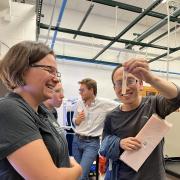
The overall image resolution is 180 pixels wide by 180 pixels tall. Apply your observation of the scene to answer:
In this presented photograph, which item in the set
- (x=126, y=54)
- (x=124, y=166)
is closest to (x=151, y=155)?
(x=124, y=166)

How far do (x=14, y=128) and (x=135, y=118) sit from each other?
0.69 m

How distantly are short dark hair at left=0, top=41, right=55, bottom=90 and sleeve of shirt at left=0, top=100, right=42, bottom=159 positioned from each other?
0.13 meters

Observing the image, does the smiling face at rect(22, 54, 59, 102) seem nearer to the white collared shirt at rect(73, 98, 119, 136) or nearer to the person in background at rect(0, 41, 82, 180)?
the person in background at rect(0, 41, 82, 180)

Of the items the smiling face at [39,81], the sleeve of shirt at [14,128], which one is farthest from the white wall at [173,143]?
the sleeve of shirt at [14,128]

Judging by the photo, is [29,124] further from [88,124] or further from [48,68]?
[88,124]

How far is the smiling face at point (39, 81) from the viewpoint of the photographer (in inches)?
30.7

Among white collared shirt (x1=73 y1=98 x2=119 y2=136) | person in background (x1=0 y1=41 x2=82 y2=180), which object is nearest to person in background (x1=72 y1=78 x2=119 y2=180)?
white collared shirt (x1=73 y1=98 x2=119 y2=136)

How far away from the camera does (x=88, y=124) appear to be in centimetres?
269

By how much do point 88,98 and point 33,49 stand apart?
198 cm

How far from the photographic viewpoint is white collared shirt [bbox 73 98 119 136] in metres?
2.64

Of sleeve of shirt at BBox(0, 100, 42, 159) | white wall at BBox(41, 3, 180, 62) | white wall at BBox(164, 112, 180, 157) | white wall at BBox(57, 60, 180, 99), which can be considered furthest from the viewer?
white wall at BBox(57, 60, 180, 99)

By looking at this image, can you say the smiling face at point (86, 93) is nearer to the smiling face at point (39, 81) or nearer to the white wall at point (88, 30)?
the smiling face at point (39, 81)

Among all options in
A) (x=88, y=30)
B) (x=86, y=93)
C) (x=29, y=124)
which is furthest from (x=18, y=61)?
(x=88, y=30)

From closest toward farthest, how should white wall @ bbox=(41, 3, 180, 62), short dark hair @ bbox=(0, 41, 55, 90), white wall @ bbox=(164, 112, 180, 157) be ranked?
short dark hair @ bbox=(0, 41, 55, 90), white wall @ bbox=(164, 112, 180, 157), white wall @ bbox=(41, 3, 180, 62)
